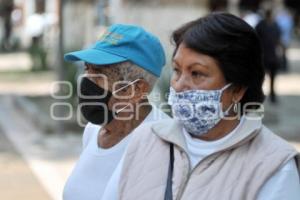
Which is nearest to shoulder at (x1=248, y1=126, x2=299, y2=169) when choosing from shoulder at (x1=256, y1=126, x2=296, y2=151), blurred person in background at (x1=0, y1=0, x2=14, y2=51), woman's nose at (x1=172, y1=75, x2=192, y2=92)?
shoulder at (x1=256, y1=126, x2=296, y2=151)

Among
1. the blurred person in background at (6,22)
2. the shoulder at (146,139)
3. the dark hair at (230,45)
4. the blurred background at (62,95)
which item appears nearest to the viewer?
the dark hair at (230,45)

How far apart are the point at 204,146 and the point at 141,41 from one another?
79 cm

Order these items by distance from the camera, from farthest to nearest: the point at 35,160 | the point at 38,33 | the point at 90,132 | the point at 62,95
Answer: the point at 38,33
the point at 62,95
the point at 35,160
the point at 90,132

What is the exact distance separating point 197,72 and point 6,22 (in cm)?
2390

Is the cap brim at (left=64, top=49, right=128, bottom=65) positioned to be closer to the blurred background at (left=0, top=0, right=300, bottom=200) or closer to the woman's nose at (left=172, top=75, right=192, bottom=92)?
the woman's nose at (left=172, top=75, right=192, bottom=92)

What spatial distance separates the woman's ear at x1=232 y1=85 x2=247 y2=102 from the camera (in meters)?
2.42

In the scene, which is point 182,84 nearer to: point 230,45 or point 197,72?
point 197,72

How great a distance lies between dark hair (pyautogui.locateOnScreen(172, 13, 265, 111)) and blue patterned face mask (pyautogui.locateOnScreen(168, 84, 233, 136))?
66mm

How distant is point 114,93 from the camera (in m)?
3.06

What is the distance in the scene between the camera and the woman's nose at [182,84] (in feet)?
7.88

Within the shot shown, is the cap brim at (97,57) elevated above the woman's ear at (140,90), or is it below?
above

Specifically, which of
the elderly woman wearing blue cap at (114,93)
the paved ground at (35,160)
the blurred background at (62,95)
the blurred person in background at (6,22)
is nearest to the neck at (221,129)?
the elderly woman wearing blue cap at (114,93)

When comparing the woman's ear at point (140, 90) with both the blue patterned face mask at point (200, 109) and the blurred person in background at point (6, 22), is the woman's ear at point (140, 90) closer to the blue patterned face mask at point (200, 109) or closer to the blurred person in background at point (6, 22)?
the blue patterned face mask at point (200, 109)

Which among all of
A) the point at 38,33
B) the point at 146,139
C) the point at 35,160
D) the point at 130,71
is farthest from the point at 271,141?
the point at 38,33
